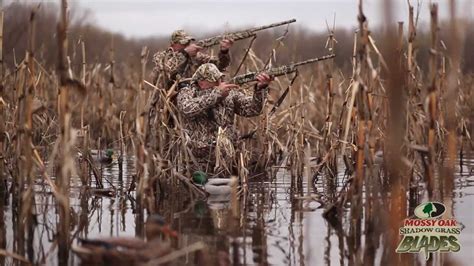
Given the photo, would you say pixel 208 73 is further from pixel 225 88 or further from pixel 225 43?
pixel 225 43

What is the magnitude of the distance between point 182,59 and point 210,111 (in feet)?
1.97

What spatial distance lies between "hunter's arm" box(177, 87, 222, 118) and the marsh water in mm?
874

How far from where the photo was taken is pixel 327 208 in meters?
6.00

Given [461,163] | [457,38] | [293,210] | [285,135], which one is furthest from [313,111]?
[457,38]

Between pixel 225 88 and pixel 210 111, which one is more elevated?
pixel 225 88

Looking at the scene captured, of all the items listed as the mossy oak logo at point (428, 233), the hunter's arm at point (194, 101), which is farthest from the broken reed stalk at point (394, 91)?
the hunter's arm at point (194, 101)

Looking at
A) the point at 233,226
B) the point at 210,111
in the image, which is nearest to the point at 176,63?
the point at 210,111

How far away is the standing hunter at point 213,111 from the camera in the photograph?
23.2 feet

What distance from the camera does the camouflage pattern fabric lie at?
7172 mm

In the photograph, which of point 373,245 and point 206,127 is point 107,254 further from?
point 206,127

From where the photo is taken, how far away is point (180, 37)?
7551 mm

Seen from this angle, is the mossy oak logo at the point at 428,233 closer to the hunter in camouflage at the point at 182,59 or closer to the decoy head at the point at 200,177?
the decoy head at the point at 200,177

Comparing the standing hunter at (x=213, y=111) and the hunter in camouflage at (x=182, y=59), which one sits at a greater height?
the hunter in camouflage at (x=182, y=59)

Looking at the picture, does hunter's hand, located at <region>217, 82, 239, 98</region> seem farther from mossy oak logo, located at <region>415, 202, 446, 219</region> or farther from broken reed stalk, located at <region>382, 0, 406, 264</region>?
broken reed stalk, located at <region>382, 0, 406, 264</region>
